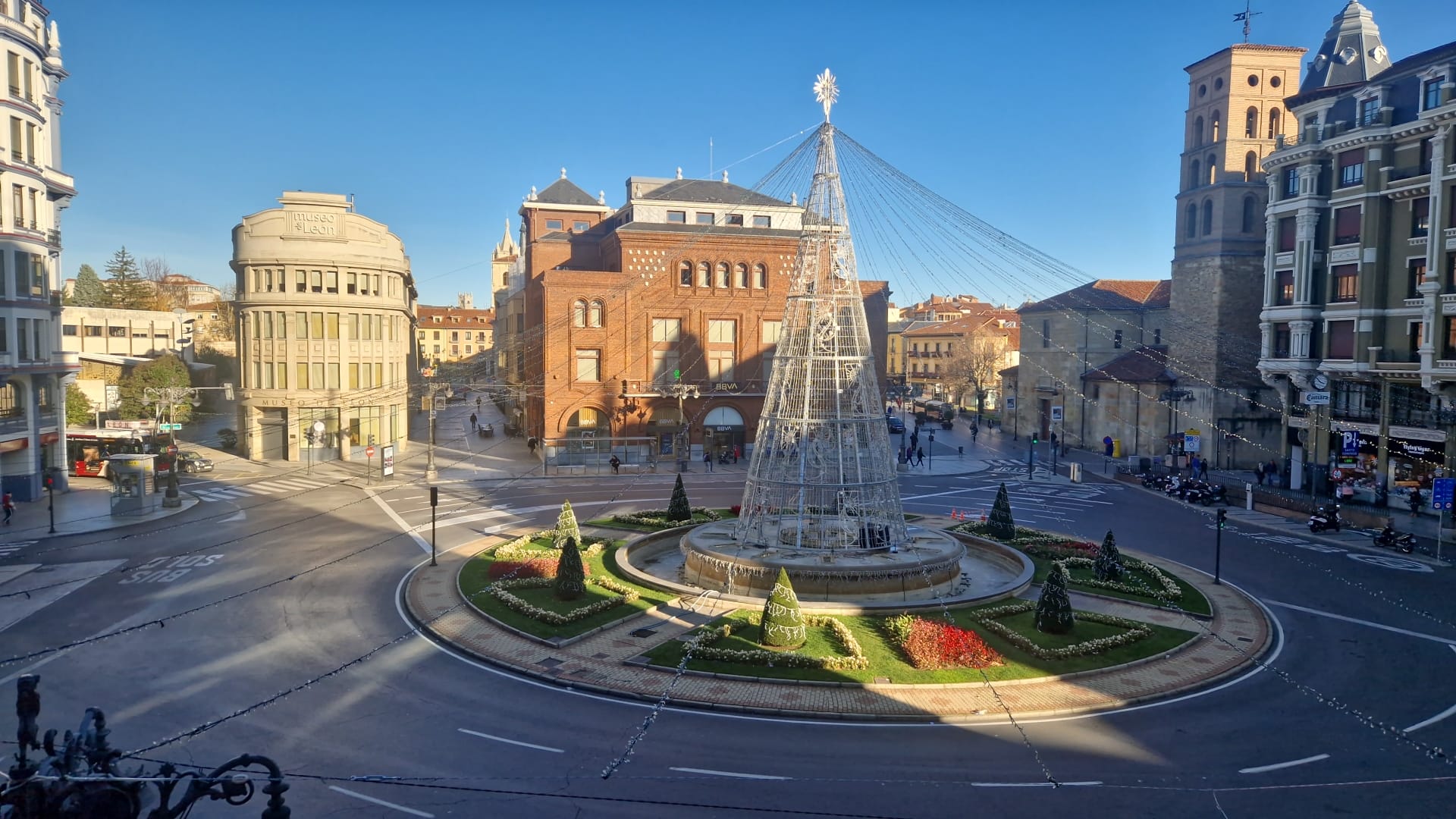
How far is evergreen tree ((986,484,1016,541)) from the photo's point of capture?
109 ft

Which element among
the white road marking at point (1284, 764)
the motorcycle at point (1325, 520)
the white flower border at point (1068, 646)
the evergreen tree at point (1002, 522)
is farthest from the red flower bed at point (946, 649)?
the motorcycle at point (1325, 520)

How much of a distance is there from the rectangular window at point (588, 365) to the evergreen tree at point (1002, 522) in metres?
31.4

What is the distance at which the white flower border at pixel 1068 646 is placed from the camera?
20594mm

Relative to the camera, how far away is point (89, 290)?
3927 inches

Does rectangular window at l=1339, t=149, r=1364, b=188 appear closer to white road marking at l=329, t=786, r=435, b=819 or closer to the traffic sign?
the traffic sign

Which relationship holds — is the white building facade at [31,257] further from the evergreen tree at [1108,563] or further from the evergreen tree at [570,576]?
the evergreen tree at [1108,563]

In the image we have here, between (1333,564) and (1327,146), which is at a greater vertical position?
(1327,146)

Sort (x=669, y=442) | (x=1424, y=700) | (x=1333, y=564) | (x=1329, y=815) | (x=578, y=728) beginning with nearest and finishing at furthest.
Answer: (x=1329, y=815) < (x=578, y=728) < (x=1424, y=700) < (x=1333, y=564) < (x=669, y=442)

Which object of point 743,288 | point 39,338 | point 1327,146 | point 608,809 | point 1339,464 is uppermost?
point 1327,146

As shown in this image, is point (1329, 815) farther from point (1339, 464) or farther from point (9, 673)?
point (1339, 464)

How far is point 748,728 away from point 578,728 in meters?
3.35

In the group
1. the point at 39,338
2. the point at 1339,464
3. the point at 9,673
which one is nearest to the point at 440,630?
the point at 9,673

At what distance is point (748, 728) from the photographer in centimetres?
1700

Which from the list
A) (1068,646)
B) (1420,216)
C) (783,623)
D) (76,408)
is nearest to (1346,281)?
(1420,216)
